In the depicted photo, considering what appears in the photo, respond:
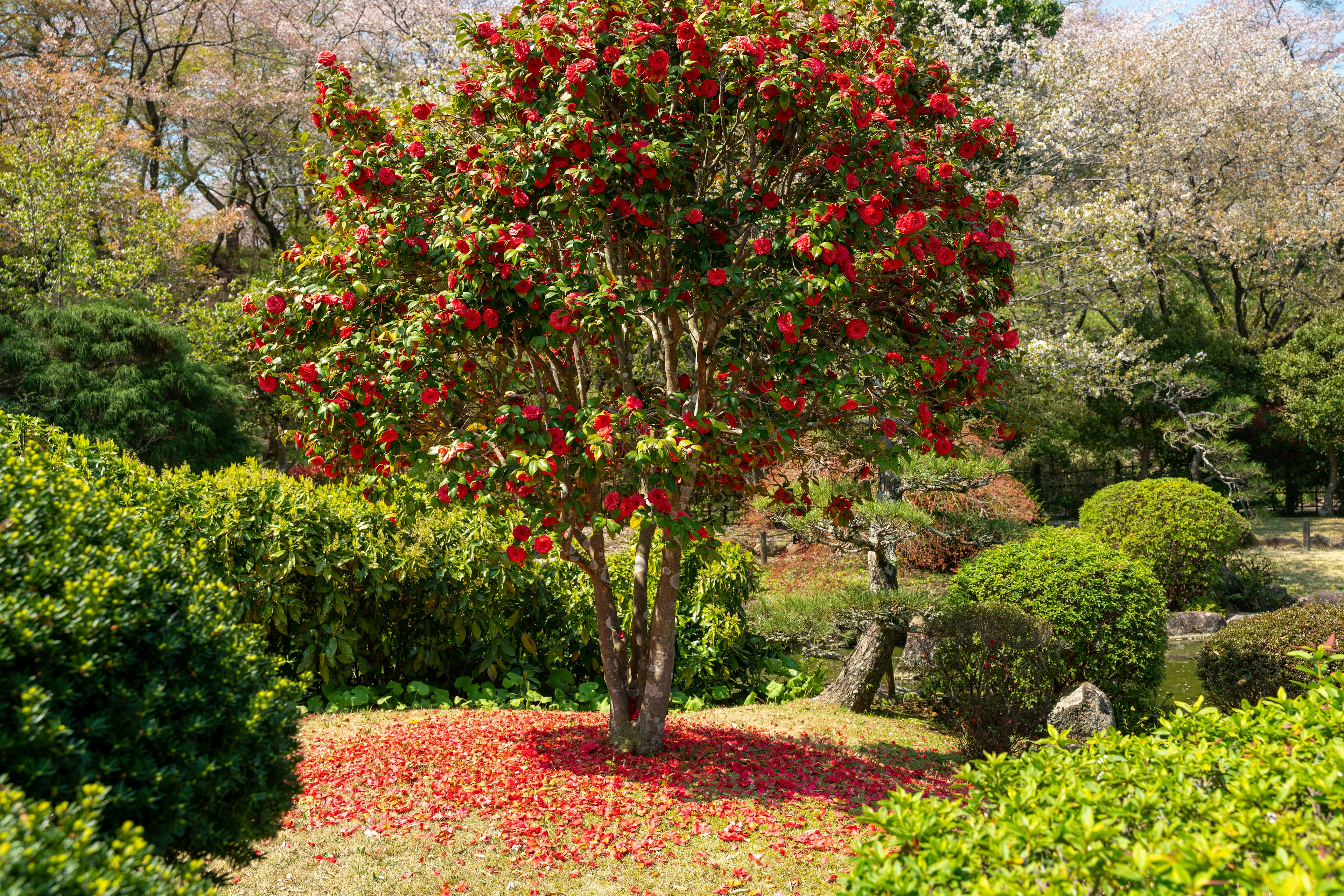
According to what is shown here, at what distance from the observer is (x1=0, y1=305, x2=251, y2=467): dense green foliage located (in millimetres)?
13430

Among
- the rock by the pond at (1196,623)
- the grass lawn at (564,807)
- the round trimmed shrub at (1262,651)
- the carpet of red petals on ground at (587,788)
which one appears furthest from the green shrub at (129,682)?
the rock by the pond at (1196,623)

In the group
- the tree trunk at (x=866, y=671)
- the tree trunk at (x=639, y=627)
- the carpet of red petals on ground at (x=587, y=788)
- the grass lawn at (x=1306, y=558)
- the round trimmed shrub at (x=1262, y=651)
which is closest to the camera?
the carpet of red petals on ground at (x=587, y=788)

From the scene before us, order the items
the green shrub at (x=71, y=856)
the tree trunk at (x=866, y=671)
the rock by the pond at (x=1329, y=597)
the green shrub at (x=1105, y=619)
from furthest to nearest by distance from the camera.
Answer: the rock by the pond at (x=1329, y=597) < the tree trunk at (x=866, y=671) < the green shrub at (x=1105, y=619) < the green shrub at (x=71, y=856)

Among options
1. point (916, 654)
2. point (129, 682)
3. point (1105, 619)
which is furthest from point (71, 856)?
point (916, 654)

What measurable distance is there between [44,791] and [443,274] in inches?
137

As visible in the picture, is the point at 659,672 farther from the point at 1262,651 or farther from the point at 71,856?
the point at 1262,651

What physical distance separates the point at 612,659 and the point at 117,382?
1169cm

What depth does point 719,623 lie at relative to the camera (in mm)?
7777

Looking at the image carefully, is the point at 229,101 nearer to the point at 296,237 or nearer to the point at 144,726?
the point at 296,237

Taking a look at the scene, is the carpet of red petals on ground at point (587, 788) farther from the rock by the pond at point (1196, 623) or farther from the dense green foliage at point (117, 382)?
the dense green foliage at point (117, 382)

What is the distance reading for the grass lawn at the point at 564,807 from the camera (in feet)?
→ 12.5

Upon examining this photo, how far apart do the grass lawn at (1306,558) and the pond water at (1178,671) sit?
4646mm

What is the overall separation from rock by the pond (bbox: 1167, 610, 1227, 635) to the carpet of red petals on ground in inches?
324

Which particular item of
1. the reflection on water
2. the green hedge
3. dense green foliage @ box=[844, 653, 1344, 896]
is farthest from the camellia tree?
the reflection on water
